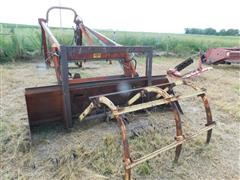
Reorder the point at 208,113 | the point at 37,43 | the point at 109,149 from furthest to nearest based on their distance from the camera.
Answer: the point at 37,43 < the point at 208,113 < the point at 109,149

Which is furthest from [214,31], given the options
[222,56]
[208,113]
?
[208,113]

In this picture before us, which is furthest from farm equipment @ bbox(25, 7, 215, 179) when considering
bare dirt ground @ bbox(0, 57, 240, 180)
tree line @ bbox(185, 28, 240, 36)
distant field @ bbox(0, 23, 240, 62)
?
tree line @ bbox(185, 28, 240, 36)

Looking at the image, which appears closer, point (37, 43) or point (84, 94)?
point (84, 94)

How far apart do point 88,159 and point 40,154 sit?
50cm

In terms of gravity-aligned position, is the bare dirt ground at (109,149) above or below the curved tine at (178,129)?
below

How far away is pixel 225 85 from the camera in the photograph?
5285 millimetres

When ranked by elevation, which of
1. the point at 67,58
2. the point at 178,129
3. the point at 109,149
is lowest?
the point at 109,149

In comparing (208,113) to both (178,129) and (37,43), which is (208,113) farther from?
(37,43)

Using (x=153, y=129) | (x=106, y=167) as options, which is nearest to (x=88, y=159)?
Answer: (x=106, y=167)

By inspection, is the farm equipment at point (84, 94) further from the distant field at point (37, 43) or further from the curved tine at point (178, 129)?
the distant field at point (37, 43)

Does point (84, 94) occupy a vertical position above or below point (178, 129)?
above

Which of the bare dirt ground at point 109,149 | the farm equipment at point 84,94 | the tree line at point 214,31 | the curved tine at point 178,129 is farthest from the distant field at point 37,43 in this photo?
the tree line at point 214,31

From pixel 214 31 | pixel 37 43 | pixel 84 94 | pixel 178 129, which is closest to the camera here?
pixel 178 129

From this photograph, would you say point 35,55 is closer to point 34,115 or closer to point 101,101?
point 34,115
